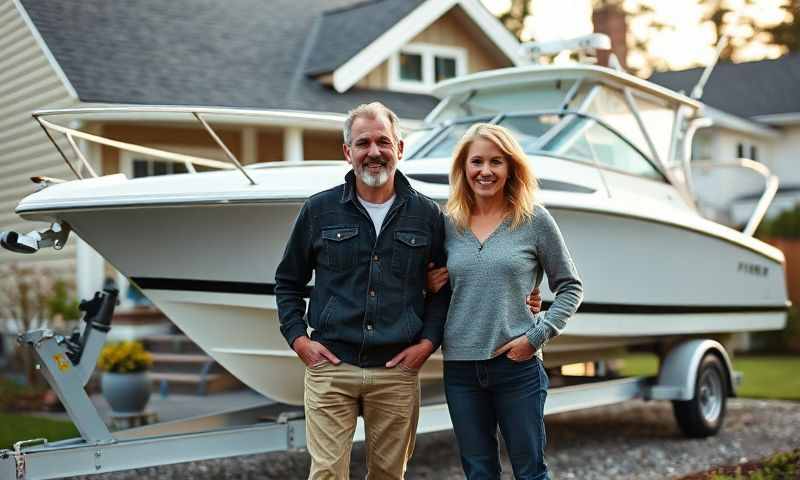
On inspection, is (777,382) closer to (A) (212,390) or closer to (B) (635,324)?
(B) (635,324)

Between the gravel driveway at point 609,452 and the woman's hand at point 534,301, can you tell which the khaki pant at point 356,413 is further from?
the gravel driveway at point 609,452

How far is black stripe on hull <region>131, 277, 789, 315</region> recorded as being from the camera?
18.9ft

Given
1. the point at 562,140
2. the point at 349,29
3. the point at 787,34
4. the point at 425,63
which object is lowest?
the point at 562,140

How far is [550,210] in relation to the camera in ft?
20.4

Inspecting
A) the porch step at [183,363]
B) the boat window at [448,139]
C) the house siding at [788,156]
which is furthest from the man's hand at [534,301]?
the house siding at [788,156]

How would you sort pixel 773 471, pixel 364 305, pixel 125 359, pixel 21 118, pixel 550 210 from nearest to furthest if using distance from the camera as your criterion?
1. pixel 364 305
2. pixel 773 471
3. pixel 550 210
4. pixel 125 359
5. pixel 21 118

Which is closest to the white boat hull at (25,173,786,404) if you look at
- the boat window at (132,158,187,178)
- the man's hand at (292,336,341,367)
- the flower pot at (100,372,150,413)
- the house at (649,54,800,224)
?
the man's hand at (292,336,341,367)

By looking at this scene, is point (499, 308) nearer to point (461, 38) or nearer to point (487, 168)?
point (487, 168)

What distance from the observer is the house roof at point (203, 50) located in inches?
448

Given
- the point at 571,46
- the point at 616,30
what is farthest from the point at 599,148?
the point at 616,30

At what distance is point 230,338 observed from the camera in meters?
5.93

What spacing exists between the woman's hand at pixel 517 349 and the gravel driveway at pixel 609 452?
2.94 metres

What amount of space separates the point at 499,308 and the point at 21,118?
9.35 m

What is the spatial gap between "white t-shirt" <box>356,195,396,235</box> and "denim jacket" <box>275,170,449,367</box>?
28 millimetres
